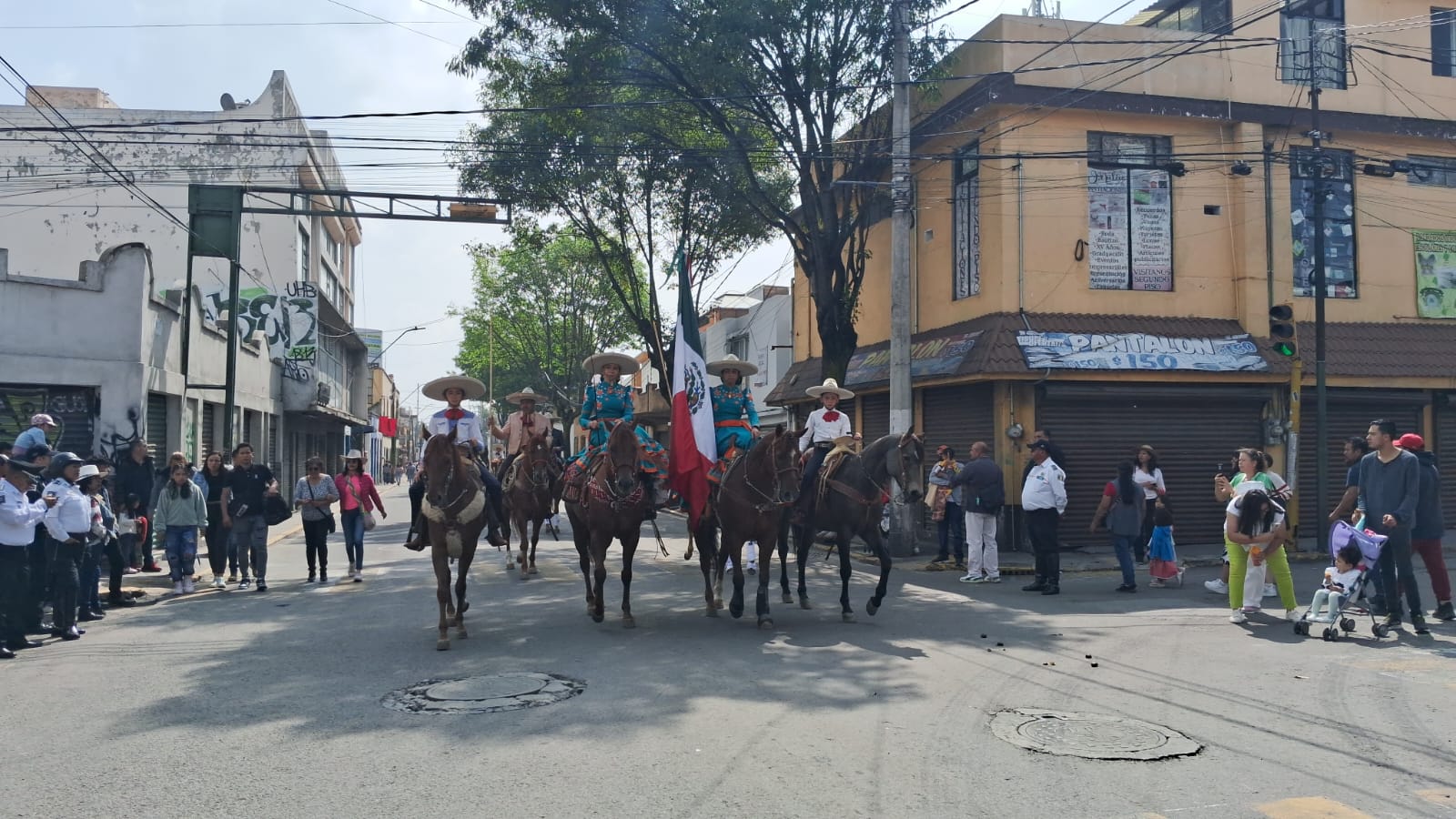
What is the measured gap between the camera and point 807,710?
22.2 ft

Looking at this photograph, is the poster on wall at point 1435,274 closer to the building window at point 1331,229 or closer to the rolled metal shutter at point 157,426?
the building window at point 1331,229

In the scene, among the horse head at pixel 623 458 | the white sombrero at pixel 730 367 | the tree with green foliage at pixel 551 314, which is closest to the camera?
the horse head at pixel 623 458

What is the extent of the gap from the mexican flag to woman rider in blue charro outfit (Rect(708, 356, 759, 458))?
246 mm

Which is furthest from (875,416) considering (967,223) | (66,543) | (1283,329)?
(66,543)

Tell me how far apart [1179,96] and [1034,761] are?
53.4 feet

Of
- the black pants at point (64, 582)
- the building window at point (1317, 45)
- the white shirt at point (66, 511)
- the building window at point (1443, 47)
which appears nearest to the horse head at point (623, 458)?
the white shirt at point (66, 511)

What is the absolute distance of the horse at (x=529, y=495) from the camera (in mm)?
13922

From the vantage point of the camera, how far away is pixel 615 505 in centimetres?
995

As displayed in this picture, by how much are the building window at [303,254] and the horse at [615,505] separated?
27.5 metres

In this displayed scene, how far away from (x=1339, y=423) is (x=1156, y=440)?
3.92m

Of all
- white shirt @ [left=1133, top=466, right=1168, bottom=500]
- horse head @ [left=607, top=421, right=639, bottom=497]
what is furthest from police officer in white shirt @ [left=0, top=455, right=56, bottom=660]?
white shirt @ [left=1133, top=466, right=1168, bottom=500]

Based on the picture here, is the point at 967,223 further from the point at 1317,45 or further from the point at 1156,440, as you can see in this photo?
the point at 1317,45

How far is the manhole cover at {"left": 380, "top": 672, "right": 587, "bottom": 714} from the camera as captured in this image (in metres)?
6.84

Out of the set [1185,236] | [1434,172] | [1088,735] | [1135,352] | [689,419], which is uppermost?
[1434,172]
